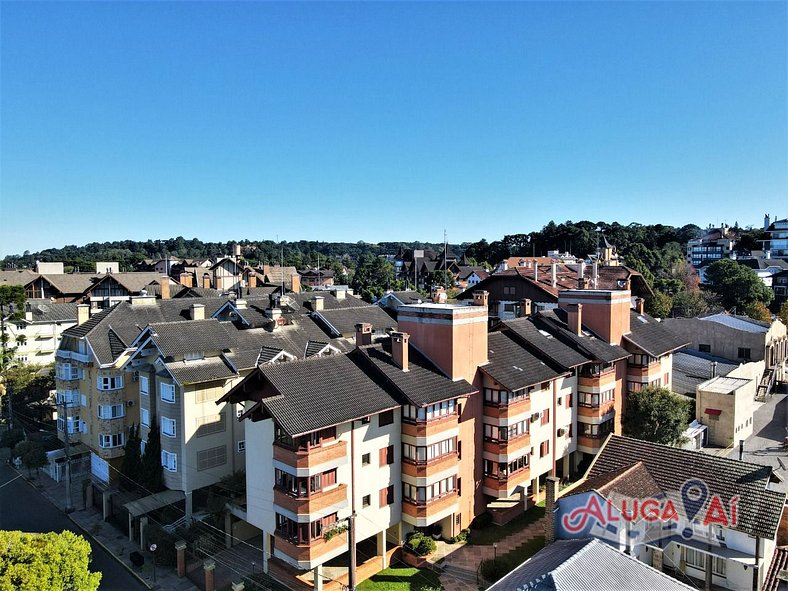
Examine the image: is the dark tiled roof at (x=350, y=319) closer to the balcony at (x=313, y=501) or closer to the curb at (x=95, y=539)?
the balcony at (x=313, y=501)

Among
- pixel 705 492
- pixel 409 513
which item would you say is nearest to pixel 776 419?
pixel 705 492

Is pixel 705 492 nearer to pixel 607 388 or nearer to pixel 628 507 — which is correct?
pixel 628 507

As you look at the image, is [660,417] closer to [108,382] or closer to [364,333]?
[364,333]

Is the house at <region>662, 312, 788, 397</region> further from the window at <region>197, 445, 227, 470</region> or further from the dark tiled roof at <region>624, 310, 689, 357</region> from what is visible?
the window at <region>197, 445, 227, 470</region>

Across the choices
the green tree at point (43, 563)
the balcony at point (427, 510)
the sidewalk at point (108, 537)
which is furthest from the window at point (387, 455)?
the green tree at point (43, 563)

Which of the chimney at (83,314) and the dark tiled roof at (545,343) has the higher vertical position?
the chimney at (83,314)

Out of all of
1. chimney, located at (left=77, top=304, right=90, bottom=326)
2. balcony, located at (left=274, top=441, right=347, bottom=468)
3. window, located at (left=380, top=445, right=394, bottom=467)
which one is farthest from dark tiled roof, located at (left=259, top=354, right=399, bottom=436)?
chimney, located at (left=77, top=304, right=90, bottom=326)
